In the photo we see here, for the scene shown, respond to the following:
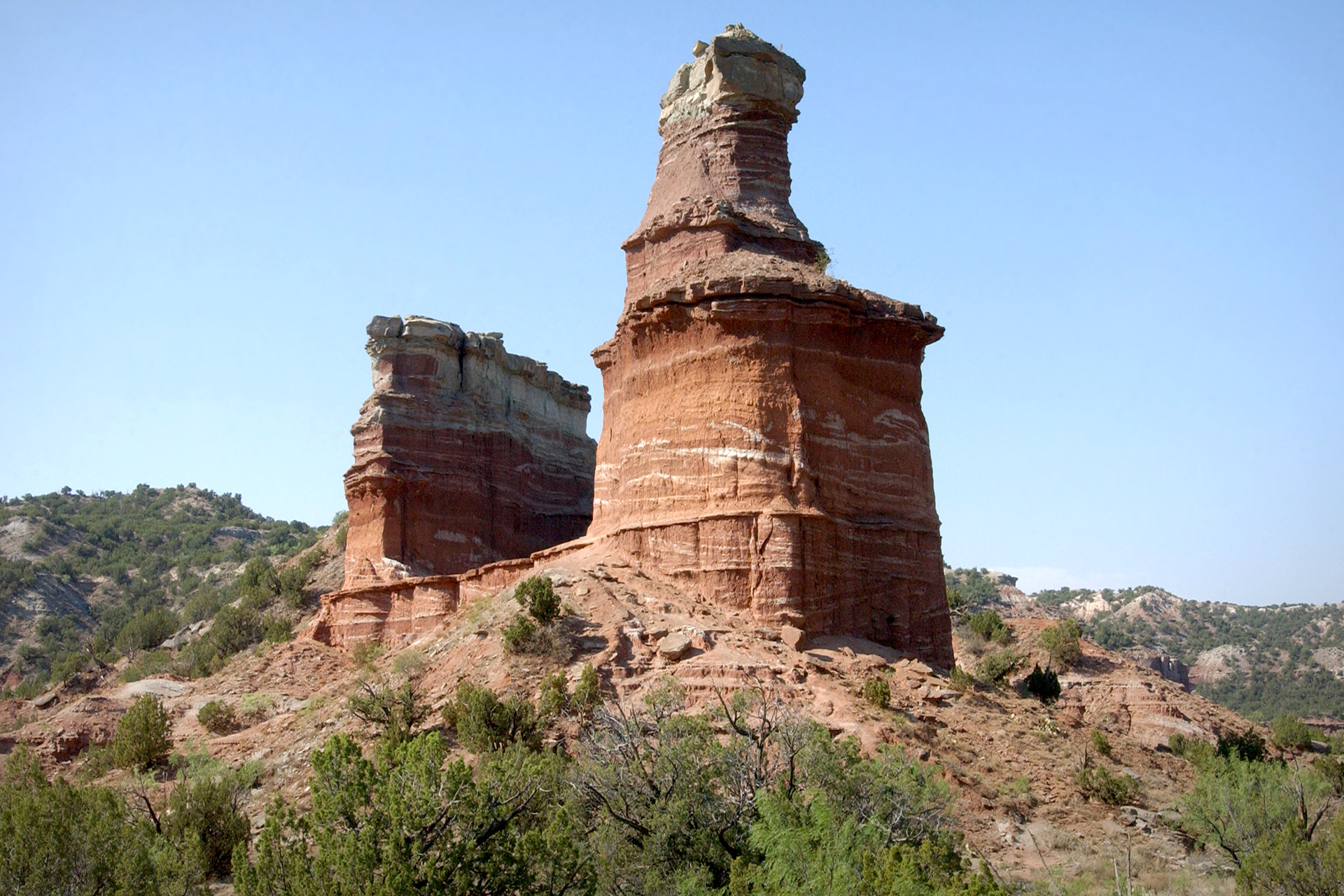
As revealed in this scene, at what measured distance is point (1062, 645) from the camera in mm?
46500

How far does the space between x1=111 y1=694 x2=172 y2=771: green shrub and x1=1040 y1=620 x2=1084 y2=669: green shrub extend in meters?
28.4

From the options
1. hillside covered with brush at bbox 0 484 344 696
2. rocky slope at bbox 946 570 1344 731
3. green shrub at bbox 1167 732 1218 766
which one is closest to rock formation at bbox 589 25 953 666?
green shrub at bbox 1167 732 1218 766

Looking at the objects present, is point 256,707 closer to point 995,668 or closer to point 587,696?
point 587,696

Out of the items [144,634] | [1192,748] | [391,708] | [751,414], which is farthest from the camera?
[144,634]

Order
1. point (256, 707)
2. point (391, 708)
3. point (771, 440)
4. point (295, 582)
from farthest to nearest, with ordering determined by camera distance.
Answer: point (295, 582) → point (256, 707) → point (771, 440) → point (391, 708)

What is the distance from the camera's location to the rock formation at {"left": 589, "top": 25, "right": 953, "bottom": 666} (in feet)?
102

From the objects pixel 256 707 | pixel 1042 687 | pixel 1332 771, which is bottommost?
pixel 1332 771

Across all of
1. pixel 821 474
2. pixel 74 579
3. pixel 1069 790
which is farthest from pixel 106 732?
pixel 74 579

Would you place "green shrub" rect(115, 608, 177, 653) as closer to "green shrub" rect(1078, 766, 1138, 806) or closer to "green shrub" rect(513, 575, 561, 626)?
"green shrub" rect(513, 575, 561, 626)

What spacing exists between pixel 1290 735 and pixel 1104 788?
19.3 metres

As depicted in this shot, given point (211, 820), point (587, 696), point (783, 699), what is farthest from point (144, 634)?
point (783, 699)

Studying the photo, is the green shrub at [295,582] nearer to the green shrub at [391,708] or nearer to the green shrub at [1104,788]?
the green shrub at [391,708]

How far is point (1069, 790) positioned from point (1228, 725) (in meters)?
18.5

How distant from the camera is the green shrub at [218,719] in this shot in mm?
34875
